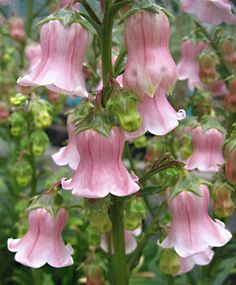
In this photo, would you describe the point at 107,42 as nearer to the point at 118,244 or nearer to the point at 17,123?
the point at 118,244

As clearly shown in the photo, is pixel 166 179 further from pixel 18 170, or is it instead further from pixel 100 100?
pixel 18 170

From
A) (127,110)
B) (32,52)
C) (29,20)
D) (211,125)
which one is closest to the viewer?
(127,110)

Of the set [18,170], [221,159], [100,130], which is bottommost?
[18,170]

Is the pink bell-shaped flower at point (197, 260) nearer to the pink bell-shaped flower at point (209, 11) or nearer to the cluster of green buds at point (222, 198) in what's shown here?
the cluster of green buds at point (222, 198)

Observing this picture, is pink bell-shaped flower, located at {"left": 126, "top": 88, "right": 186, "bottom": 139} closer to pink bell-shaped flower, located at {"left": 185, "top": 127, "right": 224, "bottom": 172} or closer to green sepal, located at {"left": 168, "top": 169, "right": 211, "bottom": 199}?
green sepal, located at {"left": 168, "top": 169, "right": 211, "bottom": 199}

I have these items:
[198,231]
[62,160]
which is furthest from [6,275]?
[198,231]

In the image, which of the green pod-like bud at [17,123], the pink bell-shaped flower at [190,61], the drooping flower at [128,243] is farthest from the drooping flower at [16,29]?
the drooping flower at [128,243]

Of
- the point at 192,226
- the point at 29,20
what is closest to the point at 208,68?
the point at 192,226
